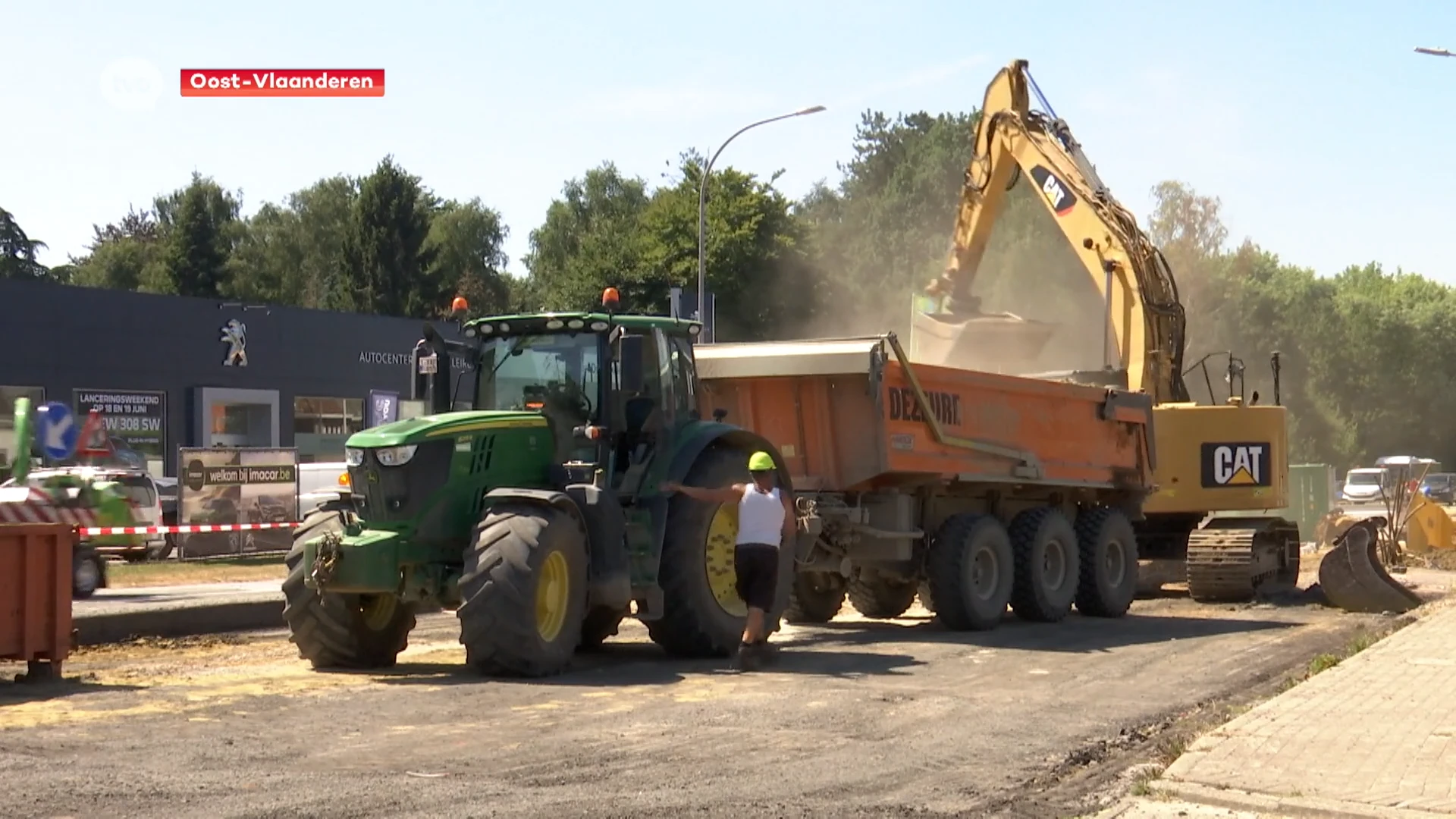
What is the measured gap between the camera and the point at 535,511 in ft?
40.1

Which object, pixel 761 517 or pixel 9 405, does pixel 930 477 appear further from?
pixel 9 405

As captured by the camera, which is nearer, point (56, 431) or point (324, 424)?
point (56, 431)

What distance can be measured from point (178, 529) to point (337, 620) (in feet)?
Result: 53.1

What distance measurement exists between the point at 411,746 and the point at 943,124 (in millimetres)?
84479

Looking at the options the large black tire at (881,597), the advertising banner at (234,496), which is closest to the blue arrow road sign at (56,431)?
the advertising banner at (234,496)

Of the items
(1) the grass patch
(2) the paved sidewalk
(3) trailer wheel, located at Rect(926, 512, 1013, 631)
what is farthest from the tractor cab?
(1) the grass patch

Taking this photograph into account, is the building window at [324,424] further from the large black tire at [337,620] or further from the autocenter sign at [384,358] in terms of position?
the large black tire at [337,620]

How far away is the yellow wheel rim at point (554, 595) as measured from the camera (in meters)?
12.2

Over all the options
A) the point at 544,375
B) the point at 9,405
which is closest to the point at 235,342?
the point at 9,405

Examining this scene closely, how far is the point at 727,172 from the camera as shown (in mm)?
59906

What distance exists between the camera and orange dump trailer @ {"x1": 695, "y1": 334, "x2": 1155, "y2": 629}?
16.2 m

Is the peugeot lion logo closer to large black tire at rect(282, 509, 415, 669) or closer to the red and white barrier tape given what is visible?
the red and white barrier tape

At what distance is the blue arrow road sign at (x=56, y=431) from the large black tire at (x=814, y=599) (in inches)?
587

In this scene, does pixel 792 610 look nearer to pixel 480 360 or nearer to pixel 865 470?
pixel 865 470
